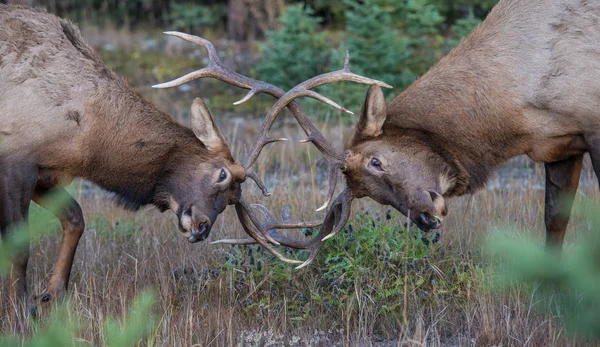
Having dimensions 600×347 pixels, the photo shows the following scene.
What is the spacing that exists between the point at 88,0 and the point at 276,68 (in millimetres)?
6833

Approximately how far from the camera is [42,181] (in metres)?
5.52

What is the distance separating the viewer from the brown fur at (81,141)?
531 cm

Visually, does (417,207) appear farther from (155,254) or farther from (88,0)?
(88,0)

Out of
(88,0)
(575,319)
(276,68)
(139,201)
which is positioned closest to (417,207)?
(139,201)

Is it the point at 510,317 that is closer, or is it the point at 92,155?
the point at 510,317

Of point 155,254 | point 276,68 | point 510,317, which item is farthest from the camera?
point 276,68

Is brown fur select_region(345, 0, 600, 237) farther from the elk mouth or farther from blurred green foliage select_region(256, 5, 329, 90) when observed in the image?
blurred green foliage select_region(256, 5, 329, 90)

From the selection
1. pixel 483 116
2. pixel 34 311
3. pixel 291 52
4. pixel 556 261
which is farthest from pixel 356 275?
pixel 291 52

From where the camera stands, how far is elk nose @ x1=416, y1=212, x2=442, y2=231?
16.7ft

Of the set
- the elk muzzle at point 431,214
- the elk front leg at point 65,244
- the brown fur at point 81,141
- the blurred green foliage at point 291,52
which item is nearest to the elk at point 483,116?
the elk muzzle at point 431,214

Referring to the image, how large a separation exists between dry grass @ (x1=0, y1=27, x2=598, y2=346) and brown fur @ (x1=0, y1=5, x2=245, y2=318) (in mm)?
430

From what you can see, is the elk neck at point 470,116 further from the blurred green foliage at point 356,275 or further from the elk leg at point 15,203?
the elk leg at point 15,203

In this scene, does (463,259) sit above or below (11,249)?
below

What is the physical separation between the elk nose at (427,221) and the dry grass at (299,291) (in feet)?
0.82
